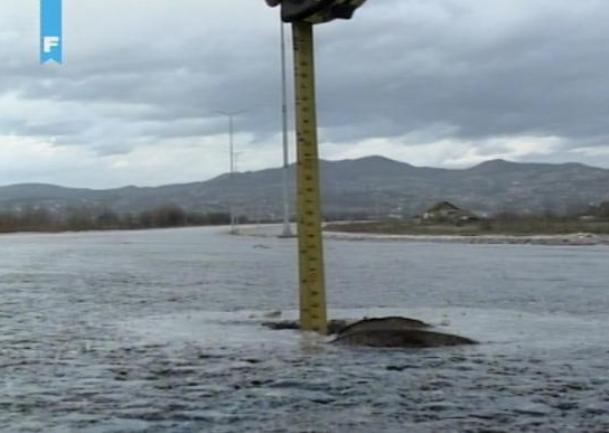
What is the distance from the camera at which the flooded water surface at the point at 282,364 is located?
722 cm

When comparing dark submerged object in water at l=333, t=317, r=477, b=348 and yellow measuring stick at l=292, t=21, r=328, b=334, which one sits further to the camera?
yellow measuring stick at l=292, t=21, r=328, b=334

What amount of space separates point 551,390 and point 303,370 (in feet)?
7.13

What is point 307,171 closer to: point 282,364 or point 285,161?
point 282,364

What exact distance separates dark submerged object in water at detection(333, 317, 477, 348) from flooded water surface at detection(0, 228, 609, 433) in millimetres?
303

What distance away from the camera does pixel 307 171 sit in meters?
12.5

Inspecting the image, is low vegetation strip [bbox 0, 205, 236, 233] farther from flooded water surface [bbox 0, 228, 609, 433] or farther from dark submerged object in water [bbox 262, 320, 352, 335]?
dark submerged object in water [bbox 262, 320, 352, 335]

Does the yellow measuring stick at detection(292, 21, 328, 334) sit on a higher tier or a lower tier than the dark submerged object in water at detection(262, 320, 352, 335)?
higher

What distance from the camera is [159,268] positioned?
99.2ft

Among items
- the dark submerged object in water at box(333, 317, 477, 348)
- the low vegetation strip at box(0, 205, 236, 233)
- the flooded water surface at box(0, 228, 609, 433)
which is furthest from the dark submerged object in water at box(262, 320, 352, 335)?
the low vegetation strip at box(0, 205, 236, 233)

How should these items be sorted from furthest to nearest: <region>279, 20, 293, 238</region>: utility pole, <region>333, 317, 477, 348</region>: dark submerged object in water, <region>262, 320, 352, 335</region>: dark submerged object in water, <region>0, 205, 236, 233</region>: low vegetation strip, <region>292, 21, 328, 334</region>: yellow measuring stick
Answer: <region>0, 205, 236, 233</region>: low vegetation strip
<region>279, 20, 293, 238</region>: utility pole
<region>262, 320, 352, 335</region>: dark submerged object in water
<region>292, 21, 328, 334</region>: yellow measuring stick
<region>333, 317, 477, 348</region>: dark submerged object in water

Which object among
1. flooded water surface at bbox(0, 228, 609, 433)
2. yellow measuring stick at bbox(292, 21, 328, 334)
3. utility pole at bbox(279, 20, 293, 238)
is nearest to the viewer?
flooded water surface at bbox(0, 228, 609, 433)

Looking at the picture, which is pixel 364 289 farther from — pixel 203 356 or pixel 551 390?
pixel 551 390

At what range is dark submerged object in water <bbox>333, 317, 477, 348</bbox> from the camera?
37.7ft

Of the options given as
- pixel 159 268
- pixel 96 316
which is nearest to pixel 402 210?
pixel 159 268
